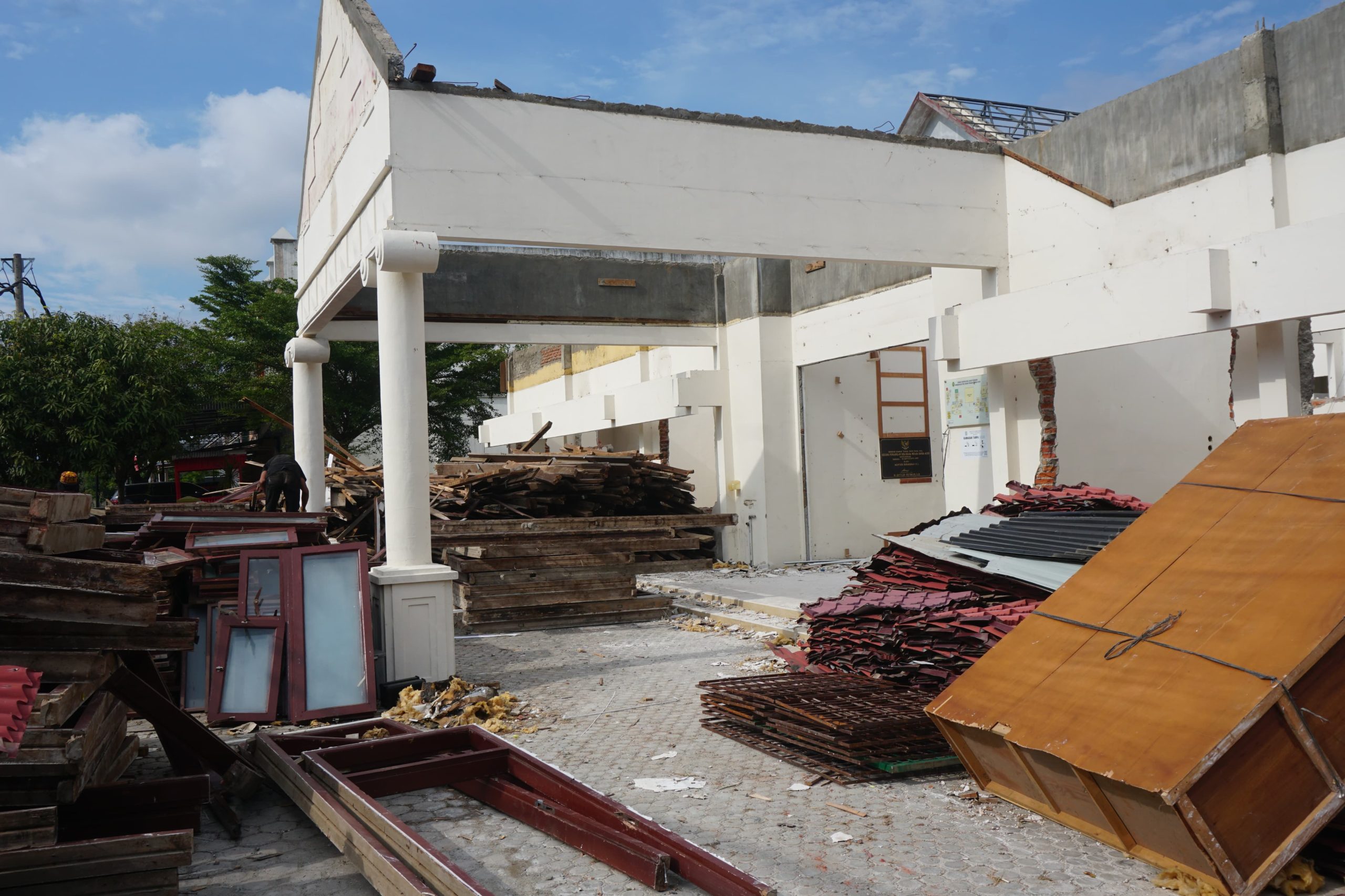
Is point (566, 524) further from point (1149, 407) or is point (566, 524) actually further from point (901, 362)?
point (1149, 407)

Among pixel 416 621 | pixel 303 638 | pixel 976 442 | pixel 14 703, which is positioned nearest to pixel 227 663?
pixel 303 638

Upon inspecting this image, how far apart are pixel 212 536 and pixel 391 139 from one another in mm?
3880

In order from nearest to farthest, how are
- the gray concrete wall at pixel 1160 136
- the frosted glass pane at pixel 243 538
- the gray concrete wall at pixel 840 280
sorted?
the frosted glass pane at pixel 243 538 → the gray concrete wall at pixel 1160 136 → the gray concrete wall at pixel 840 280

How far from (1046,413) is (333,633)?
7.95m

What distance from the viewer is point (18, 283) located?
35.5 metres

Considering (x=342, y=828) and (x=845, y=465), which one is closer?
(x=342, y=828)

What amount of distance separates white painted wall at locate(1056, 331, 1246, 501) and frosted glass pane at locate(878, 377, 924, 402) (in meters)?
5.37

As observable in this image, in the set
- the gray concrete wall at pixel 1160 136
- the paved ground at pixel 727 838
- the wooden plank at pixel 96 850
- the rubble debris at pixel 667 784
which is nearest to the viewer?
the wooden plank at pixel 96 850

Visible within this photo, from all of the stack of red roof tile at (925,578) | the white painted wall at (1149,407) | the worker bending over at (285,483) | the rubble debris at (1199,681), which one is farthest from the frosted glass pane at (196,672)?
the white painted wall at (1149,407)

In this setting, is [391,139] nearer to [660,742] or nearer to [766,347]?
[660,742]

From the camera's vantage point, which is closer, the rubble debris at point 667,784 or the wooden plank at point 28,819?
the wooden plank at point 28,819

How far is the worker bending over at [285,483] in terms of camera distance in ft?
40.8

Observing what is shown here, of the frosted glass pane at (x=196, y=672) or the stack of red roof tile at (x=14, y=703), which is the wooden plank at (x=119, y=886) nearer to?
the stack of red roof tile at (x=14, y=703)

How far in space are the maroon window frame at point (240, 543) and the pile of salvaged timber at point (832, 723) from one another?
3.96 meters
